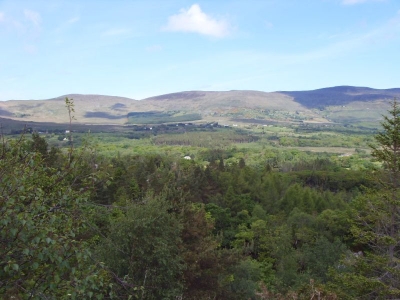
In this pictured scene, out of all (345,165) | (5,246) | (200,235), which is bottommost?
(345,165)

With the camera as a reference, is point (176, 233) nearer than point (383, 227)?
Yes

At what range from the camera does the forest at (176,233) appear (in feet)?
12.8

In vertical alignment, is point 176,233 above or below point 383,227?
above

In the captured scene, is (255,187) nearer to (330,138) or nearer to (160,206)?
(160,206)

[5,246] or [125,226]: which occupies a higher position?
Result: [5,246]

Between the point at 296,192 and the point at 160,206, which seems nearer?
the point at 160,206

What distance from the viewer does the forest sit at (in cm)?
390

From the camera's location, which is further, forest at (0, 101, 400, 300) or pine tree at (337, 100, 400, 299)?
pine tree at (337, 100, 400, 299)

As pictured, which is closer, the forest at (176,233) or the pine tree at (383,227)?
the forest at (176,233)

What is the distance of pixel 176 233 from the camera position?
13.1m

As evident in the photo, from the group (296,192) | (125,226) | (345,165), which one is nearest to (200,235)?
(125,226)

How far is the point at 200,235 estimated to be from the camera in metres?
15.4

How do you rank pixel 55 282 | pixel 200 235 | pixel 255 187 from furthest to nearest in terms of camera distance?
pixel 255 187
pixel 200 235
pixel 55 282

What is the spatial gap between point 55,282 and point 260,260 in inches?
1087
